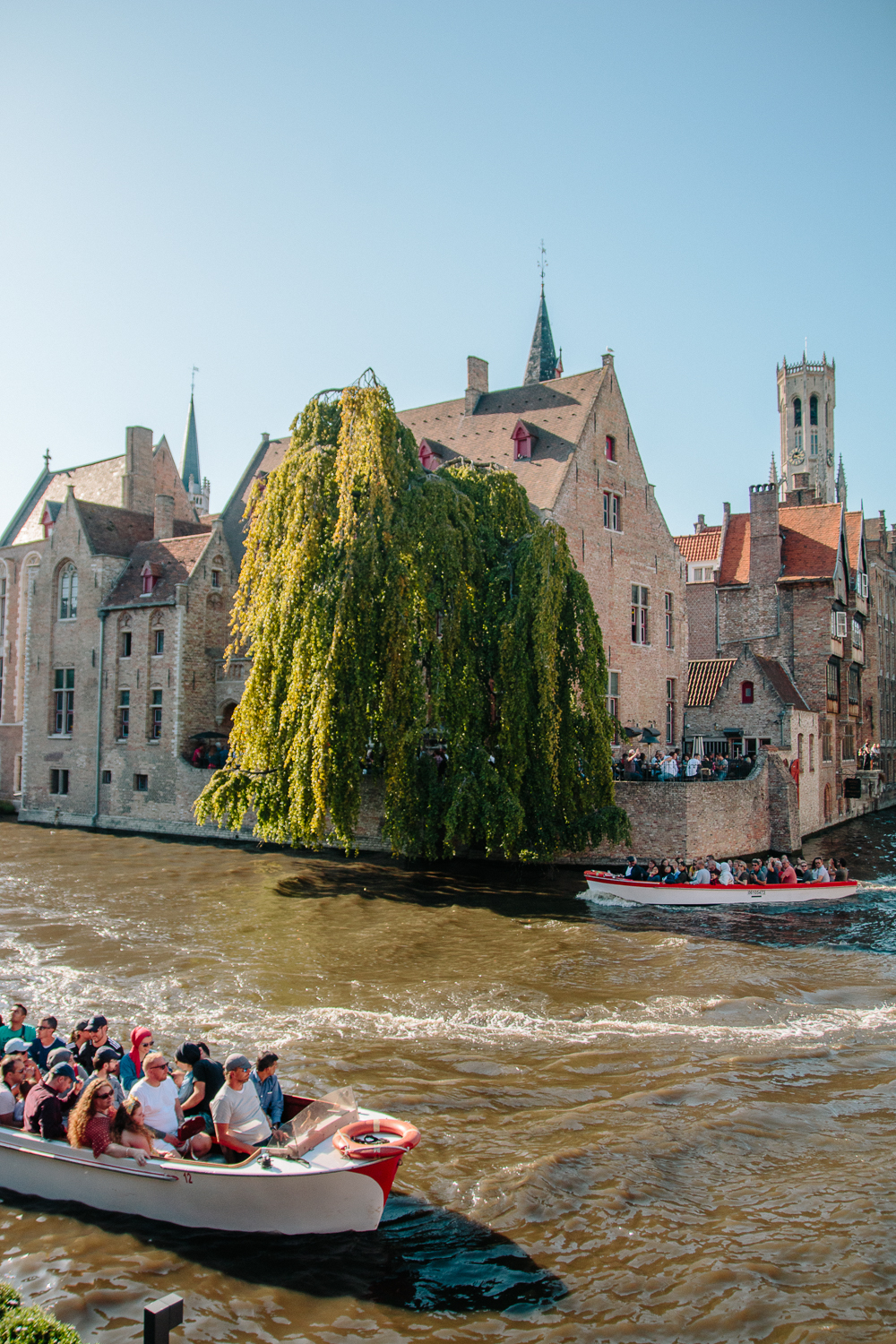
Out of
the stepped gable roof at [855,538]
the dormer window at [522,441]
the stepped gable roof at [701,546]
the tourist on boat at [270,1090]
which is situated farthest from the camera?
the stepped gable roof at [855,538]

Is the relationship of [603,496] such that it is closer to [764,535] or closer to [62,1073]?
[764,535]

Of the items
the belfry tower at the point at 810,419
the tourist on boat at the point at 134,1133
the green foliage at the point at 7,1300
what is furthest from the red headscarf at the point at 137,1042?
the belfry tower at the point at 810,419

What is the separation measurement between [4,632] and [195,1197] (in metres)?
31.3

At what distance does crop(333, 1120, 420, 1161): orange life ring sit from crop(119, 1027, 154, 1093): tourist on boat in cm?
192

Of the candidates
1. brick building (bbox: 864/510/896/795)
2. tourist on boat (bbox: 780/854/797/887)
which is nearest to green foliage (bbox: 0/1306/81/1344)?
tourist on boat (bbox: 780/854/797/887)

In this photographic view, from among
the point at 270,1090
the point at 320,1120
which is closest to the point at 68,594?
the point at 270,1090

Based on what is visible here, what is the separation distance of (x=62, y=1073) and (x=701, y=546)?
32.5 metres

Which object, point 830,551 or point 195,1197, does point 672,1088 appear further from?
point 830,551

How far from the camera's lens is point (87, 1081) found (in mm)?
6840

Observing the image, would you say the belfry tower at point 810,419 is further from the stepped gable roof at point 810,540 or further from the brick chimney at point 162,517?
the brick chimney at point 162,517

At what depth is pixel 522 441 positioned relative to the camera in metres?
26.4

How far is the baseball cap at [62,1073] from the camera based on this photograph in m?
6.95

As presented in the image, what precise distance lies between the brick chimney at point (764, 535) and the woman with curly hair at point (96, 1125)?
3060cm

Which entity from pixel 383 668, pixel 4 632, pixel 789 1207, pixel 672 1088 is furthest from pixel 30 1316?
pixel 4 632
